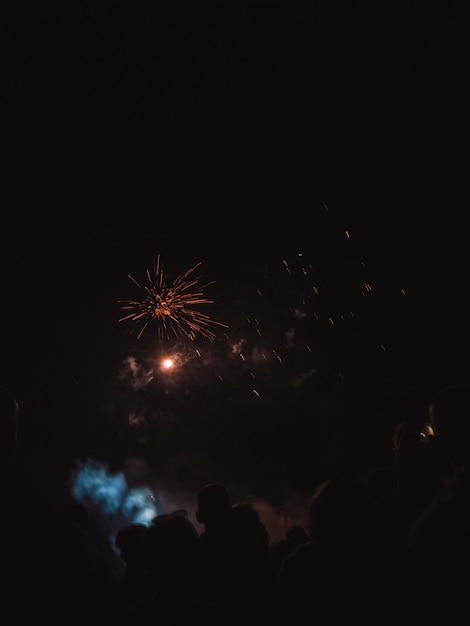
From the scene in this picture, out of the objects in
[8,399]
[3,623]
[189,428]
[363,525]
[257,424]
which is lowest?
[363,525]

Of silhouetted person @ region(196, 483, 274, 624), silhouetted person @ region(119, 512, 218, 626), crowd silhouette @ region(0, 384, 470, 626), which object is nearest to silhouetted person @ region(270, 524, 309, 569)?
silhouetted person @ region(196, 483, 274, 624)

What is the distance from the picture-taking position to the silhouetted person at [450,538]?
6.82 feet

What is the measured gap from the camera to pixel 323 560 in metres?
2.34

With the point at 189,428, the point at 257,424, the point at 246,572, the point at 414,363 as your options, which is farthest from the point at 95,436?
the point at 246,572

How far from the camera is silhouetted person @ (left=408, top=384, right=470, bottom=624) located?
208cm

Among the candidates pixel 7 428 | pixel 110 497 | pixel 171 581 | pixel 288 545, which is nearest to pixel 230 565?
pixel 288 545

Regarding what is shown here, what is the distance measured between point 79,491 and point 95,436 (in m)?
3.07

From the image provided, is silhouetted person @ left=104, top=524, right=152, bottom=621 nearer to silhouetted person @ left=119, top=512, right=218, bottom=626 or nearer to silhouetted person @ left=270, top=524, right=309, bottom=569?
silhouetted person @ left=119, top=512, right=218, bottom=626

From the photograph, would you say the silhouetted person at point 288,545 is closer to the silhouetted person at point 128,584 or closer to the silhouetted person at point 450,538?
the silhouetted person at point 128,584

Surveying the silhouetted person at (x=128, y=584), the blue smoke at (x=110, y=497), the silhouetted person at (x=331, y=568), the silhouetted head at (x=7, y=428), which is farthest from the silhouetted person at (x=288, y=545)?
the blue smoke at (x=110, y=497)

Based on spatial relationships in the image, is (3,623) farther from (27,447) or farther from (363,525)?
(27,447)

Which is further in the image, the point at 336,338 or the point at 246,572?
the point at 336,338

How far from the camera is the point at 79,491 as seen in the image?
22.6 metres

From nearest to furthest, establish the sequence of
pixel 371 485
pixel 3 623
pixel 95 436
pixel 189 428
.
Result: pixel 3 623 → pixel 371 485 → pixel 95 436 → pixel 189 428
